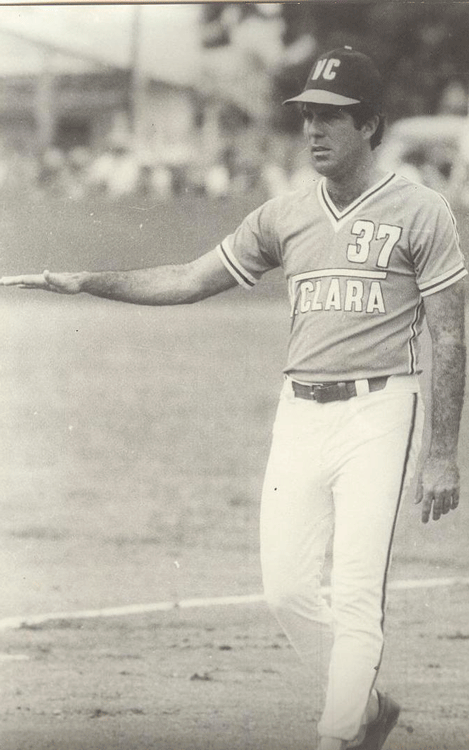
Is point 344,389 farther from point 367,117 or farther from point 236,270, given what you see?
point 367,117

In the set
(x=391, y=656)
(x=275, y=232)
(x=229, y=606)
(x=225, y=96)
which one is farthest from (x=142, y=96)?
(x=391, y=656)

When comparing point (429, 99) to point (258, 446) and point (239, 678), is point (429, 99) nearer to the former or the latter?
point (258, 446)

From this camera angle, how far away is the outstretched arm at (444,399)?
13.2 feet

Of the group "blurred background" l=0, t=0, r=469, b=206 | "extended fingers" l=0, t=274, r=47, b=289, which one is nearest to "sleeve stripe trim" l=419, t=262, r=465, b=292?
"blurred background" l=0, t=0, r=469, b=206

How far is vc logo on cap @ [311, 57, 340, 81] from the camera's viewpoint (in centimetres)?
417

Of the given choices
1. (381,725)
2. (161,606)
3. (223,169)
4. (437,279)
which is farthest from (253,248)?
(381,725)

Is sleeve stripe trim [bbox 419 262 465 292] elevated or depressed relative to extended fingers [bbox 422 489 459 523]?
elevated

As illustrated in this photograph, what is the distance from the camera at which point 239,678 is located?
172 inches

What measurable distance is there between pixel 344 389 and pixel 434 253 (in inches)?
20.2

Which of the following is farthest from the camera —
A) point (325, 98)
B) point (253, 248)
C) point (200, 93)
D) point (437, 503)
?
point (200, 93)

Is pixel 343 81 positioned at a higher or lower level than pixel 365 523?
higher

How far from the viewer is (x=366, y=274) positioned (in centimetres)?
406

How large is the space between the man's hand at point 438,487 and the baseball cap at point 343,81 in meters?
1.19

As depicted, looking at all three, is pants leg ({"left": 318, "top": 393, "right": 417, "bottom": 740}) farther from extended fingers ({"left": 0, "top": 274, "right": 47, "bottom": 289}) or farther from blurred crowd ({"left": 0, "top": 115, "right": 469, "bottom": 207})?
extended fingers ({"left": 0, "top": 274, "right": 47, "bottom": 289})
